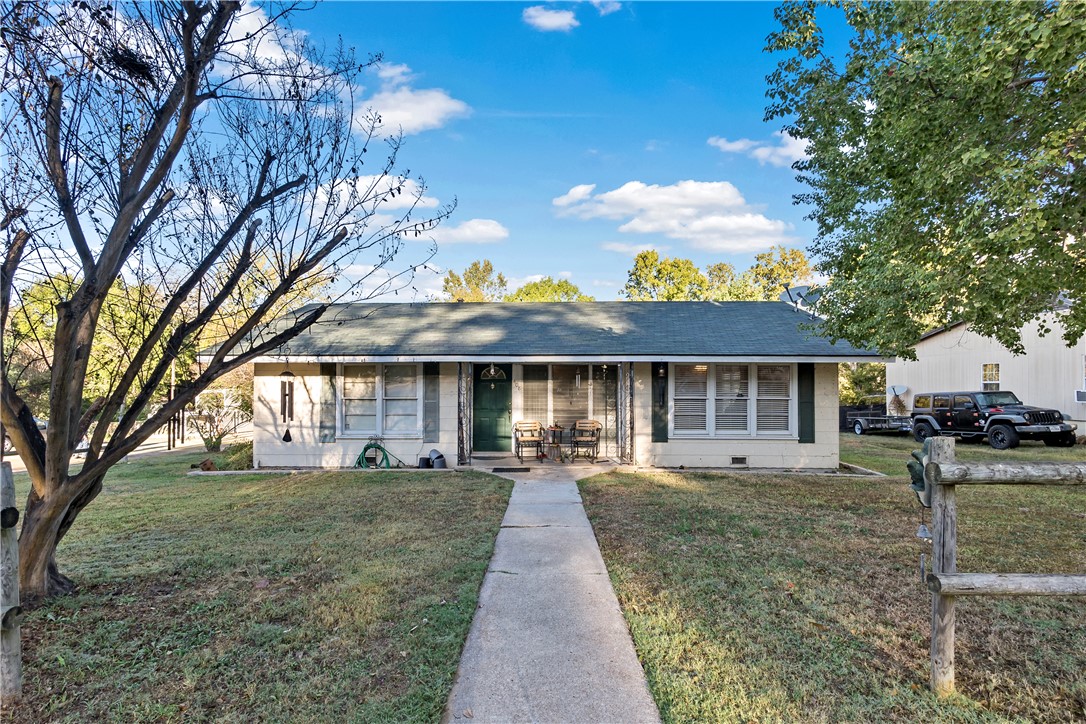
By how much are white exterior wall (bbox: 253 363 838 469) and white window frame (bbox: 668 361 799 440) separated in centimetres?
10

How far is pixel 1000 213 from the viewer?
18.1 feet

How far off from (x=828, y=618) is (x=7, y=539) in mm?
4931

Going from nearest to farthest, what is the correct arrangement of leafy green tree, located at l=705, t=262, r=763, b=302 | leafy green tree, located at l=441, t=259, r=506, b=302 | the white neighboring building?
the white neighboring building < leafy green tree, located at l=705, t=262, r=763, b=302 < leafy green tree, located at l=441, t=259, r=506, b=302

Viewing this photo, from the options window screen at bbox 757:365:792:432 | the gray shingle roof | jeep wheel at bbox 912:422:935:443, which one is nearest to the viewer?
the gray shingle roof

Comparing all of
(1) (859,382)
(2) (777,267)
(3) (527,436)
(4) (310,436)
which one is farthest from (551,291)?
(4) (310,436)

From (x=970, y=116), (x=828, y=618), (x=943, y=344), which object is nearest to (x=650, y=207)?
(x=943, y=344)

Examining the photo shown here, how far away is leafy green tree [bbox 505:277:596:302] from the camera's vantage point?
35625 millimetres

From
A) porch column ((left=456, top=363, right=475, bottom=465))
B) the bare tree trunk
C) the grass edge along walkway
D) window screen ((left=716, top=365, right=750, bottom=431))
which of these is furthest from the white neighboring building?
the bare tree trunk

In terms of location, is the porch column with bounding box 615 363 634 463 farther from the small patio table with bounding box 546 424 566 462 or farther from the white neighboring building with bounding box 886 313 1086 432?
the white neighboring building with bounding box 886 313 1086 432

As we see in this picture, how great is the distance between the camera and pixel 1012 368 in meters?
17.9

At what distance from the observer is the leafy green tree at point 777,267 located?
113ft

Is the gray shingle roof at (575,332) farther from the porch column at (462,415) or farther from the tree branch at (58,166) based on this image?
the tree branch at (58,166)

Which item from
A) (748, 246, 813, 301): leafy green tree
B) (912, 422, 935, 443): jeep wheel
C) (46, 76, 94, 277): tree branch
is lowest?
(912, 422, 935, 443): jeep wheel

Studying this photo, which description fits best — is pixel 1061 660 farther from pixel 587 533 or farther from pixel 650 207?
pixel 650 207
